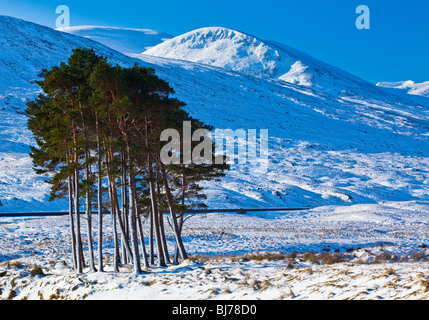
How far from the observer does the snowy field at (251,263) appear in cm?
957

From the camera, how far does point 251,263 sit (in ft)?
52.1

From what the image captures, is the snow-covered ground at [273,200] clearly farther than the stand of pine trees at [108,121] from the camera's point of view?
No

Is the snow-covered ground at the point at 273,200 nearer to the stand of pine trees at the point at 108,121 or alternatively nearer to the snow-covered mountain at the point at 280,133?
the snow-covered mountain at the point at 280,133

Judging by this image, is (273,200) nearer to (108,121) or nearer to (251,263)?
(251,263)

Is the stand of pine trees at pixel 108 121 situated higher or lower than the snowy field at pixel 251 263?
higher

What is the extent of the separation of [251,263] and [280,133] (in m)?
89.4

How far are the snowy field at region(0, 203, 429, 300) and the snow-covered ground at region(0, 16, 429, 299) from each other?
0.24 ft

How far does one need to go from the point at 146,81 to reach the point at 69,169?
15.5ft

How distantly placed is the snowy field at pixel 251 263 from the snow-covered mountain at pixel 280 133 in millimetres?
13109

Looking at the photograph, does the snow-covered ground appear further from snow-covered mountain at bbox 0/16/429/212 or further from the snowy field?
snow-covered mountain at bbox 0/16/429/212

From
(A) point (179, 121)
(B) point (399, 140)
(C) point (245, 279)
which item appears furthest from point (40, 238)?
(B) point (399, 140)

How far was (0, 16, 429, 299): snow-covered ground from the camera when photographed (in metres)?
11.9

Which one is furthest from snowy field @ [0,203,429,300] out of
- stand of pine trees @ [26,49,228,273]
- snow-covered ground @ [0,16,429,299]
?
stand of pine trees @ [26,49,228,273]

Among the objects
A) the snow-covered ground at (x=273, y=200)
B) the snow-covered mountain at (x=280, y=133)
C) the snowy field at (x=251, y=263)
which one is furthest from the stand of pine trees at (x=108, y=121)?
the snow-covered mountain at (x=280, y=133)
